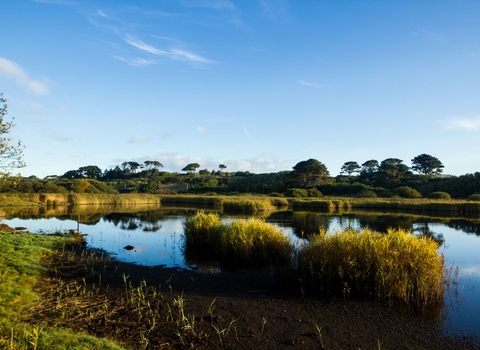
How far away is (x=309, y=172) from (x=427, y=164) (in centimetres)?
3129

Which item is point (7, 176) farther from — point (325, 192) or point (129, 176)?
point (129, 176)

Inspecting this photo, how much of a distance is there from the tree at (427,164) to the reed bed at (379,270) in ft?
294

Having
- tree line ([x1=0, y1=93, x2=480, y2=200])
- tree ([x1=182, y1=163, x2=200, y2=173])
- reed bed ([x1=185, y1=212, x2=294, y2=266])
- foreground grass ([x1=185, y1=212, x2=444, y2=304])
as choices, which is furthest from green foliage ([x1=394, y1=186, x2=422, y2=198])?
tree ([x1=182, y1=163, x2=200, y2=173])

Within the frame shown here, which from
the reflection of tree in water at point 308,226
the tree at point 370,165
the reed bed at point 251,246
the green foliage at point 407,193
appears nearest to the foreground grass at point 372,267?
the reed bed at point 251,246

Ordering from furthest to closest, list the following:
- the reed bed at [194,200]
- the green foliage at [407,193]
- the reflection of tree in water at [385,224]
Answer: the green foliage at [407,193], the reed bed at [194,200], the reflection of tree in water at [385,224]

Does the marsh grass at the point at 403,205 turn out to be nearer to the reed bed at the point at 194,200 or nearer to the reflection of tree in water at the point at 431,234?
the reed bed at the point at 194,200

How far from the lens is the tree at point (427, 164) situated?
86438mm

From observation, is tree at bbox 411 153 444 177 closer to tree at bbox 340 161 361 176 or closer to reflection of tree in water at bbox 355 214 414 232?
tree at bbox 340 161 361 176

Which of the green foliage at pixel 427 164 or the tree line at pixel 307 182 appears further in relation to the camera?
the green foliage at pixel 427 164

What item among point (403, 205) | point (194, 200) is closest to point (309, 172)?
point (194, 200)

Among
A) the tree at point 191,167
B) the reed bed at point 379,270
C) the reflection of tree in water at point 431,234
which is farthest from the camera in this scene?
the tree at point 191,167

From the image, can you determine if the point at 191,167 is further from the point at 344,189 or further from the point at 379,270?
the point at 379,270

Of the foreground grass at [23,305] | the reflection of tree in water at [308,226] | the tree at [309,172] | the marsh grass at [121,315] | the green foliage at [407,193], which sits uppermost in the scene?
the tree at [309,172]

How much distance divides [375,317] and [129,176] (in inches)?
4780
